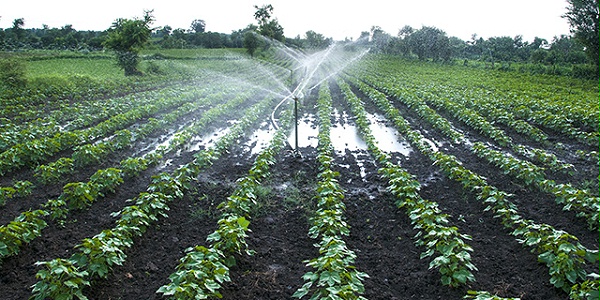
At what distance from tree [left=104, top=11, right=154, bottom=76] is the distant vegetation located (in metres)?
0.31

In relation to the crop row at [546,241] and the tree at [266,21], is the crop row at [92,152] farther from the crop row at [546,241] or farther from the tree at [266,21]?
the tree at [266,21]

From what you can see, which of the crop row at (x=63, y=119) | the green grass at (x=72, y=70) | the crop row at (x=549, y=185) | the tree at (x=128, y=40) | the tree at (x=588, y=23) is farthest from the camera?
the tree at (x=588, y=23)

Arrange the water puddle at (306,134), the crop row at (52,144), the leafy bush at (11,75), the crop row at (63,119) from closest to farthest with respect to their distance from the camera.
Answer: the crop row at (52,144) < the crop row at (63,119) < the water puddle at (306,134) < the leafy bush at (11,75)

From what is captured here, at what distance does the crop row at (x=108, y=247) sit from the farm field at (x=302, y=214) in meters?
0.03

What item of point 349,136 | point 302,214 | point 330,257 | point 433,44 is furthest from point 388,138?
point 433,44

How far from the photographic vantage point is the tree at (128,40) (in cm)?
3189

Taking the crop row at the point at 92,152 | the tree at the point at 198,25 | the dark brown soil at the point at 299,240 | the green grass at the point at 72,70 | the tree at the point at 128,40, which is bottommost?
the dark brown soil at the point at 299,240

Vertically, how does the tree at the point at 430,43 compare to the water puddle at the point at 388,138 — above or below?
above

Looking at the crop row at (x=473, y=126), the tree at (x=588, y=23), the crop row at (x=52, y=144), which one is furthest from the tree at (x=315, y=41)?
the crop row at (x=52, y=144)

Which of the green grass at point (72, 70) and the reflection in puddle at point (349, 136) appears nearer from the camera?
the reflection in puddle at point (349, 136)

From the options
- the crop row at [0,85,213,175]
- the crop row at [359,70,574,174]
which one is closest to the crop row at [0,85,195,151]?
the crop row at [0,85,213,175]

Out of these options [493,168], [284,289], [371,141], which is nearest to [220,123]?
[371,141]

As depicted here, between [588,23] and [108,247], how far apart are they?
44.4 meters

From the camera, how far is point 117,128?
13266 mm
